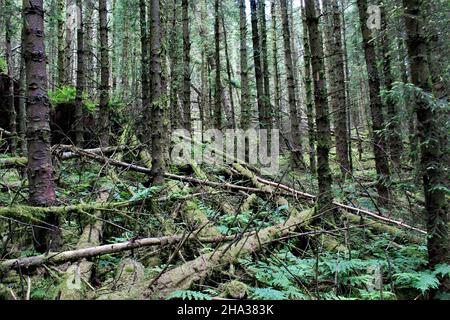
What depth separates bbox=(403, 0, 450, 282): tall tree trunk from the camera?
4547 mm

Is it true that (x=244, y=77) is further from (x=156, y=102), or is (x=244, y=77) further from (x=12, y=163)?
(x=12, y=163)

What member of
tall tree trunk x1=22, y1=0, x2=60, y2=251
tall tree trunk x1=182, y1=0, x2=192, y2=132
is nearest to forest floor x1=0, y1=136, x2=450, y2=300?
tall tree trunk x1=22, y1=0, x2=60, y2=251

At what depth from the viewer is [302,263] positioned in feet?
16.1

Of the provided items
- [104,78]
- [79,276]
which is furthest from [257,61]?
[79,276]

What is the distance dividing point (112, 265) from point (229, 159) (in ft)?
18.9

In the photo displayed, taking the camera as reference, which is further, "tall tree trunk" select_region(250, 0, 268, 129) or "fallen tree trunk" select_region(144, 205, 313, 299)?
"tall tree trunk" select_region(250, 0, 268, 129)

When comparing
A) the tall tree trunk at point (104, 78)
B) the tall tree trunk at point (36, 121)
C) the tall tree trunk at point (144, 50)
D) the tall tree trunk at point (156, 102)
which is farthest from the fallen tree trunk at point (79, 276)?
the tall tree trunk at point (144, 50)

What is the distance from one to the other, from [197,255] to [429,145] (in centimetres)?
328

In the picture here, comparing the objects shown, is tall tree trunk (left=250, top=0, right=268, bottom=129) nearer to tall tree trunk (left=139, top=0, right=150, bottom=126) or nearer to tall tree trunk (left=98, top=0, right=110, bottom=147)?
tall tree trunk (left=139, top=0, right=150, bottom=126)

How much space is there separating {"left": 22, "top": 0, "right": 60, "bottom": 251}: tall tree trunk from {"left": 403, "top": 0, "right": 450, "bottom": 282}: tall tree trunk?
4749mm
